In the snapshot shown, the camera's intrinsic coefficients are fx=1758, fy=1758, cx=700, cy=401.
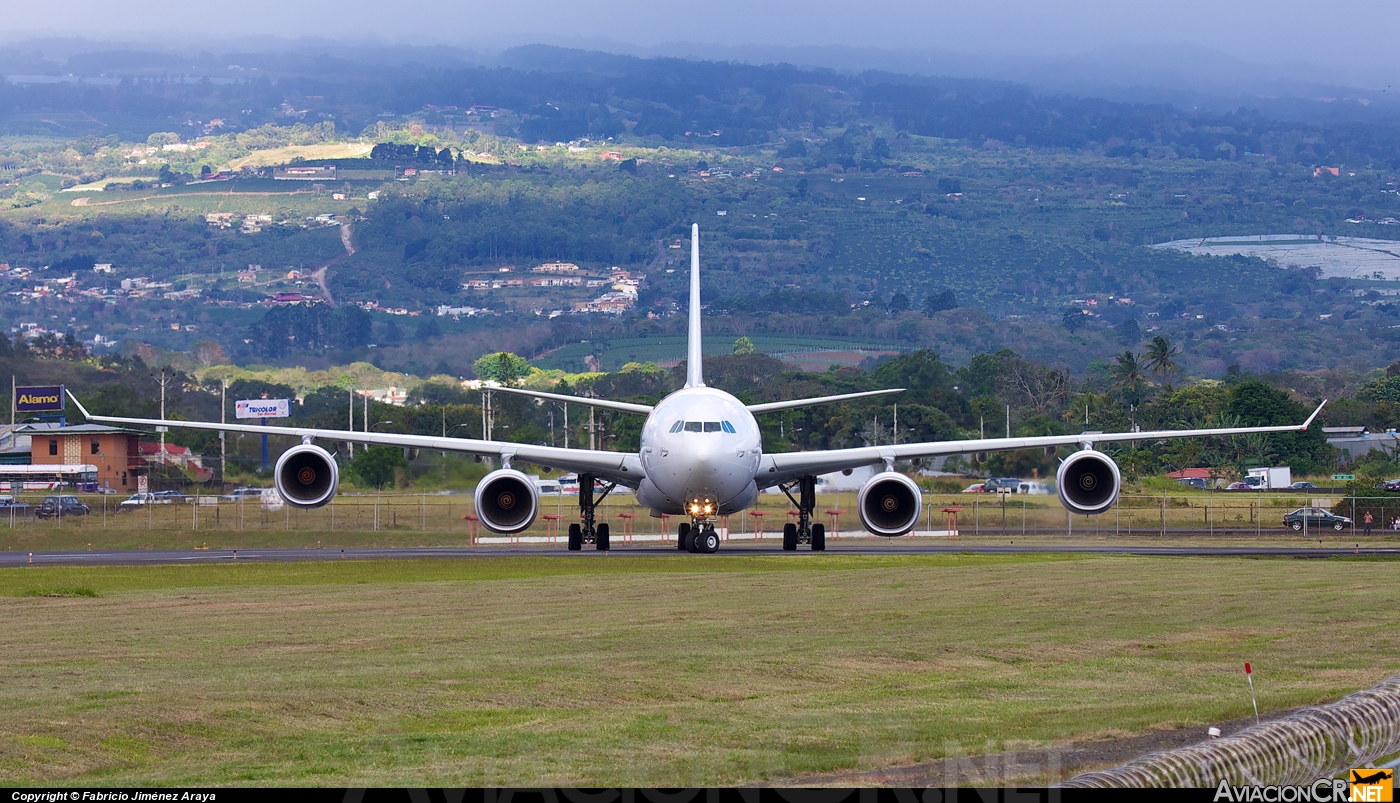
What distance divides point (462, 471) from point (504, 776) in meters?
45.2

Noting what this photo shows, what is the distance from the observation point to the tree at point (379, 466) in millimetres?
66562

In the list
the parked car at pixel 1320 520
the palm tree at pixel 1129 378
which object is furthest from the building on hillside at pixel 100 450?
the palm tree at pixel 1129 378

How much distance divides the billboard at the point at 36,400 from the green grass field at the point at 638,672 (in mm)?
90760

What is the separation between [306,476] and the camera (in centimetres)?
4209

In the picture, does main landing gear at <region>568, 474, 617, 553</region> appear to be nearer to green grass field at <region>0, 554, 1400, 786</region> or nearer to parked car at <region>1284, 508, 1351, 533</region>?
green grass field at <region>0, 554, 1400, 786</region>

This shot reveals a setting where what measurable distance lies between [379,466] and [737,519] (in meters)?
14.1

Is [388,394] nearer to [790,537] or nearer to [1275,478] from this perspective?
[1275,478]

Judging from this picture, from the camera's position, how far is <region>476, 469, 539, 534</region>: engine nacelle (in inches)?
1625

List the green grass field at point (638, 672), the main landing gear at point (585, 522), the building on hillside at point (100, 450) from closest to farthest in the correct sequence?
1. the green grass field at point (638, 672)
2. the main landing gear at point (585, 522)
3. the building on hillside at point (100, 450)

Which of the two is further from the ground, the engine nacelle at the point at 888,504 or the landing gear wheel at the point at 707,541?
the engine nacelle at the point at 888,504

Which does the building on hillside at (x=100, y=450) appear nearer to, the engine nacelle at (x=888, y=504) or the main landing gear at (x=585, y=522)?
the main landing gear at (x=585, y=522)

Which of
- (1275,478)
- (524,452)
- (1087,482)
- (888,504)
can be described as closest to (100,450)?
(524,452)

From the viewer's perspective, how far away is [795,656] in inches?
782

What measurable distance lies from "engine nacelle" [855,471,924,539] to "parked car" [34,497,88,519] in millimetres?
36675
